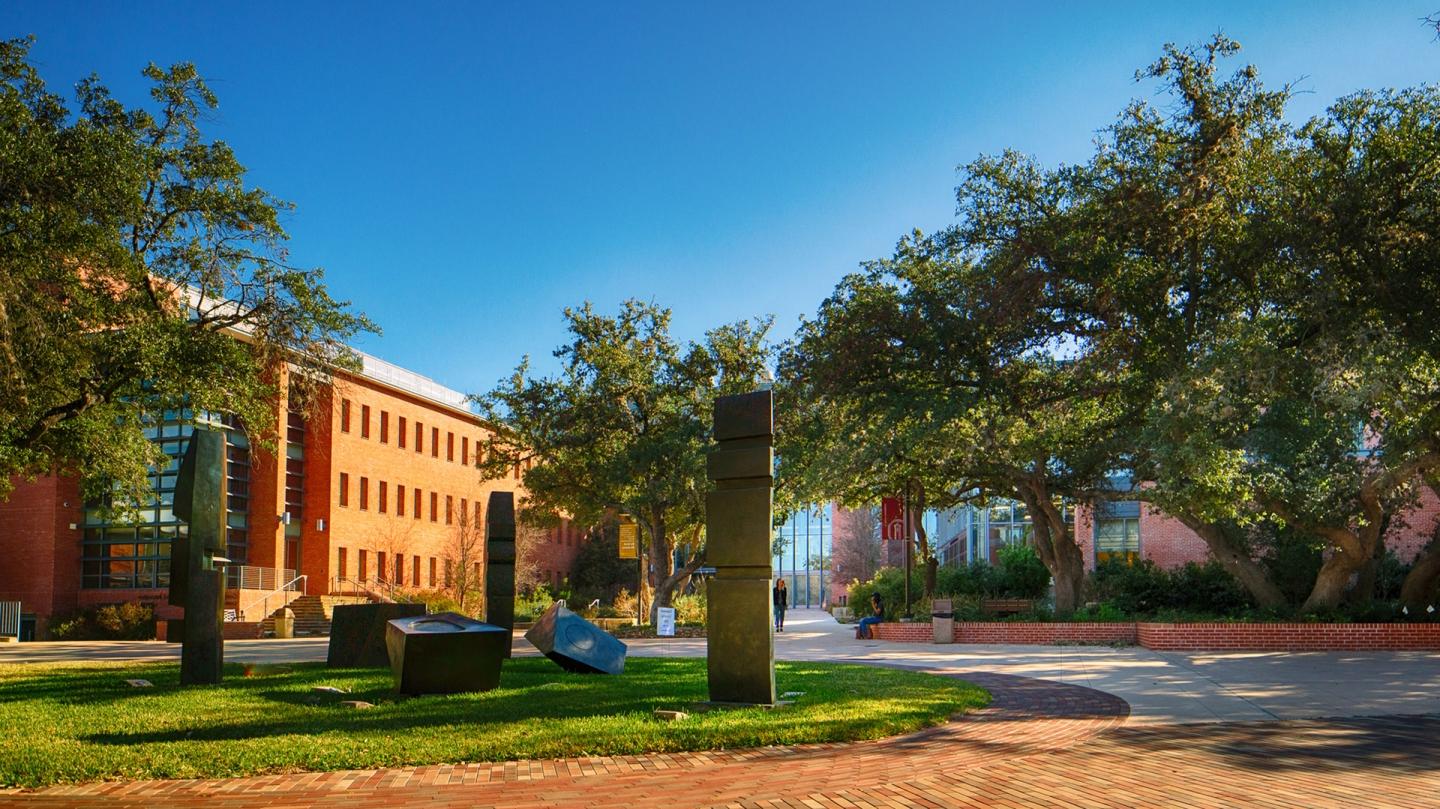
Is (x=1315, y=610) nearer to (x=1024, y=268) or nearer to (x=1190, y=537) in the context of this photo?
(x=1024, y=268)

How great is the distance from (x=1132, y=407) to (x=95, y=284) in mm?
21306

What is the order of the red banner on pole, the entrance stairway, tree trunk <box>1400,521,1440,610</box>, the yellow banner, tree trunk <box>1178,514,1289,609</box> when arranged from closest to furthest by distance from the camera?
1. tree trunk <box>1400,521,1440,610</box>
2. tree trunk <box>1178,514,1289,609</box>
3. the red banner on pole
4. the entrance stairway
5. the yellow banner

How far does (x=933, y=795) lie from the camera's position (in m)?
7.59

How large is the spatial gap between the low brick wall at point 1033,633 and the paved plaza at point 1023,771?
11903mm

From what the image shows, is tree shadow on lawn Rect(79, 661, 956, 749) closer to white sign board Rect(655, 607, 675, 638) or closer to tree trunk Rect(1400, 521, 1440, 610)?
tree trunk Rect(1400, 521, 1440, 610)

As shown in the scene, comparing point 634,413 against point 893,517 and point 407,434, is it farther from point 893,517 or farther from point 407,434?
point 407,434

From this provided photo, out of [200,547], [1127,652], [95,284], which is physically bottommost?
[1127,652]

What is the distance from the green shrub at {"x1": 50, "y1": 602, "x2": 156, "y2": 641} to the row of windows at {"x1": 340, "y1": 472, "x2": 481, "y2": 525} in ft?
35.5

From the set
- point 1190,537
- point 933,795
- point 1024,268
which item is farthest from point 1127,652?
point 1190,537

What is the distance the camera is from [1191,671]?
A: 17.2 metres

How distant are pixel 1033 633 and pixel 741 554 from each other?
16.1 m

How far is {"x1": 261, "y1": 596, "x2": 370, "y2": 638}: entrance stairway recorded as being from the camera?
39.2m

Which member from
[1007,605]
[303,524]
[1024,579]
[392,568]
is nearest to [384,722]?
[1007,605]

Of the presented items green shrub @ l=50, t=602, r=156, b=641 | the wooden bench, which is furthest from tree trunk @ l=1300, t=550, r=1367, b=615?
green shrub @ l=50, t=602, r=156, b=641
